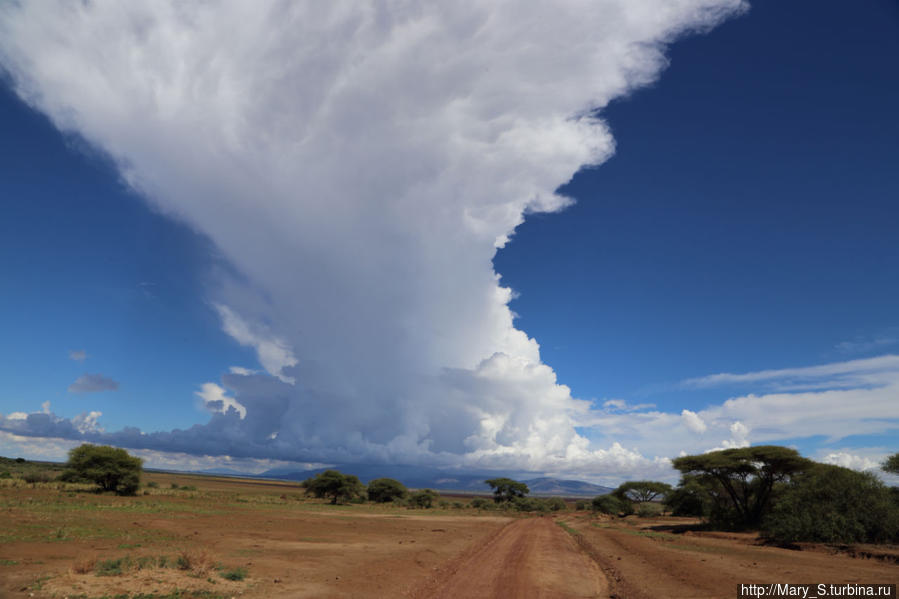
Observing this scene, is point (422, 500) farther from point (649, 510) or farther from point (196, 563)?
point (196, 563)

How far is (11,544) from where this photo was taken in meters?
20.3

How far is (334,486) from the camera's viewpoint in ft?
320

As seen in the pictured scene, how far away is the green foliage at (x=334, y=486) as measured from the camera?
319 ft

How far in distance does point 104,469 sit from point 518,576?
6532 centimetres

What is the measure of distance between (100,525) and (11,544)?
947cm

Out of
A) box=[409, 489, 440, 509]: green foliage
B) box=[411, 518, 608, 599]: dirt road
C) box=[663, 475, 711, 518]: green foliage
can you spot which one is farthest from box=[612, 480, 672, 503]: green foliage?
box=[411, 518, 608, 599]: dirt road

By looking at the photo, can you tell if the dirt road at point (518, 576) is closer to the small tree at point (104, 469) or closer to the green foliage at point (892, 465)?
the green foliage at point (892, 465)

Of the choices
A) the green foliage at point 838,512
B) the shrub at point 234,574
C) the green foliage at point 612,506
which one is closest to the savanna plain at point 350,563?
the shrub at point 234,574

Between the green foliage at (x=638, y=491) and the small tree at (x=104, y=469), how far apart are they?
315 feet

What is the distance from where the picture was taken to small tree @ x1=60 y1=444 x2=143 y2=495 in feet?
191

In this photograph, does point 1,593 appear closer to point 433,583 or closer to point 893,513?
point 433,583

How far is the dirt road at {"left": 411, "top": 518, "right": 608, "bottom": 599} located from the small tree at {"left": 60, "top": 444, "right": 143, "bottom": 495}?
186ft

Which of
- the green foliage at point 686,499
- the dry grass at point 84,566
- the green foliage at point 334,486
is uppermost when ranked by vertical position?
the dry grass at point 84,566

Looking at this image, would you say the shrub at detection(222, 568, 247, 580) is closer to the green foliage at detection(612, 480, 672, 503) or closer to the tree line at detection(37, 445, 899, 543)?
the tree line at detection(37, 445, 899, 543)
